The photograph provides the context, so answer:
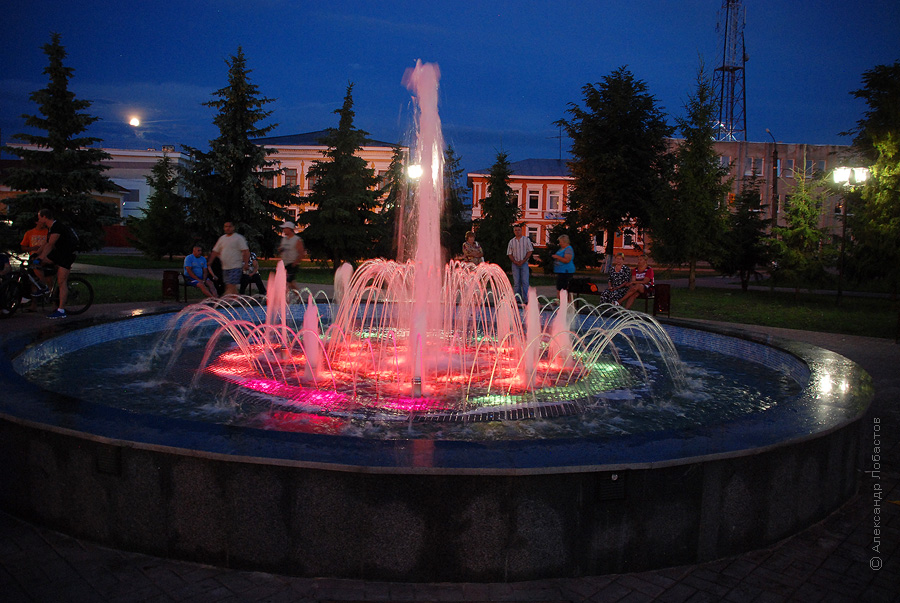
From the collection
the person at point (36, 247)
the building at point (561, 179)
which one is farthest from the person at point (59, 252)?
the building at point (561, 179)

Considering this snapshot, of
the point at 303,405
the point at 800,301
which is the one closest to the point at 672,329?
the point at 303,405

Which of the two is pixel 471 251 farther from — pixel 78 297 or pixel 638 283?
pixel 78 297

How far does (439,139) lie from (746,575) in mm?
6604

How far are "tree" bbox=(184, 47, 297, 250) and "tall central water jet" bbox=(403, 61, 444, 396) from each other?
19.8 m

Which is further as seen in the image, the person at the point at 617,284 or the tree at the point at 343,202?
the tree at the point at 343,202

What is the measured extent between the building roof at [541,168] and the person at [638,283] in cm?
4345

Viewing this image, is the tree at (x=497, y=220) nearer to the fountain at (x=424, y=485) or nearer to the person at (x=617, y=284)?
the person at (x=617, y=284)

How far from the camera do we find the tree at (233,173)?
87.0ft

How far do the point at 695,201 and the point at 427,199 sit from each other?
17838 mm

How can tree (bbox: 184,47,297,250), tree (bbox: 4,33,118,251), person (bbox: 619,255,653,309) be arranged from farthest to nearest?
1. tree (bbox: 184,47,297,250)
2. tree (bbox: 4,33,118,251)
3. person (bbox: 619,255,653,309)

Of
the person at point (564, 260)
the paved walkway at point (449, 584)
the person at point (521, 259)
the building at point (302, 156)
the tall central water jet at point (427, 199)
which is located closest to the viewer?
the paved walkway at point (449, 584)

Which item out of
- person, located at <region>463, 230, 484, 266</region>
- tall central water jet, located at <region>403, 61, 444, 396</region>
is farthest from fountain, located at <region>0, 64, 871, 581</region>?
person, located at <region>463, 230, 484, 266</region>

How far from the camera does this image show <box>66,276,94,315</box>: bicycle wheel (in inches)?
452

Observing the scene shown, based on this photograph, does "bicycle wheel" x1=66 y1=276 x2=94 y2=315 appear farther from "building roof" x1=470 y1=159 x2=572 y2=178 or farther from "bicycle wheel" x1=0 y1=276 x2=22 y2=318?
"building roof" x1=470 y1=159 x2=572 y2=178
